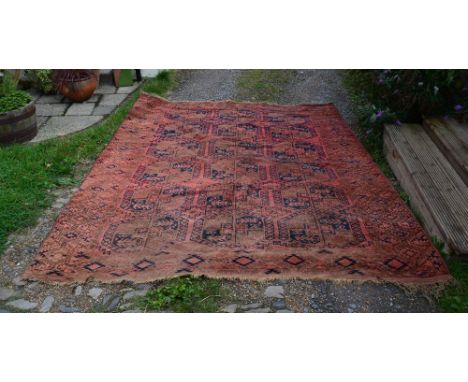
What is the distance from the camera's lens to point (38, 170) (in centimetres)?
449

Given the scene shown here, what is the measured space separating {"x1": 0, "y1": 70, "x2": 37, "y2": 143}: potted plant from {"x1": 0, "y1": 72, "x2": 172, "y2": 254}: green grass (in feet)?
0.48

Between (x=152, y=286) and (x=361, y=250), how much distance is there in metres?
1.48

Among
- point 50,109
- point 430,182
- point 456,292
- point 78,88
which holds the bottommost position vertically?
point 456,292

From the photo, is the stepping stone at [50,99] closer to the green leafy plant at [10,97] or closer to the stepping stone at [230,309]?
the green leafy plant at [10,97]

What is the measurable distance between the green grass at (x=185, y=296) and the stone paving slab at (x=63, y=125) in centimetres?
307

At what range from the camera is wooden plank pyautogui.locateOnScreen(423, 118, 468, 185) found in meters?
4.17

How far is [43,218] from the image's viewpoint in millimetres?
3812

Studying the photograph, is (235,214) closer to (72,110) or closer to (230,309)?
(230,309)

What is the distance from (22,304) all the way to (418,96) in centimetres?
426

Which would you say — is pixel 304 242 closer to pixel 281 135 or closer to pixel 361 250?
pixel 361 250

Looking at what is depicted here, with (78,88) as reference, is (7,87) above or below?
above

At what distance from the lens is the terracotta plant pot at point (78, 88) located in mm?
6213

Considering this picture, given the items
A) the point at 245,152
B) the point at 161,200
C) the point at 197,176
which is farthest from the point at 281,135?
the point at 161,200

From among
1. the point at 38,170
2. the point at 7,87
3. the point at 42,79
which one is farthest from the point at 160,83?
the point at 38,170
